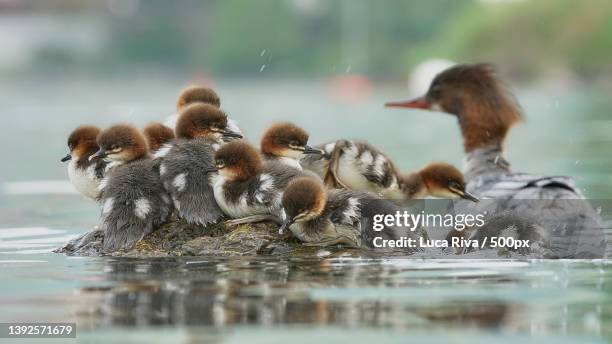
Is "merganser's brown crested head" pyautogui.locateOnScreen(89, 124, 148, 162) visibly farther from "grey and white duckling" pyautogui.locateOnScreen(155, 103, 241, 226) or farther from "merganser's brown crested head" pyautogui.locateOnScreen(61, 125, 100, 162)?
"merganser's brown crested head" pyautogui.locateOnScreen(61, 125, 100, 162)

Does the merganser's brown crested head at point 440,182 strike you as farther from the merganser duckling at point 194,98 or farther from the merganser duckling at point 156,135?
the merganser duckling at point 156,135

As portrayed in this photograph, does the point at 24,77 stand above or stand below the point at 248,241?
above

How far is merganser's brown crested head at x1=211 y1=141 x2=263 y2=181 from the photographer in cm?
500

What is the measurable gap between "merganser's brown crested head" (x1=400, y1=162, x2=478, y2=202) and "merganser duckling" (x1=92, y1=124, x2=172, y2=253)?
1160 millimetres

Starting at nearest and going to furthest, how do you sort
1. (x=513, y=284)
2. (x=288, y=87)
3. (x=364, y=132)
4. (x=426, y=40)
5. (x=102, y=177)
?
(x=513, y=284), (x=102, y=177), (x=364, y=132), (x=288, y=87), (x=426, y=40)

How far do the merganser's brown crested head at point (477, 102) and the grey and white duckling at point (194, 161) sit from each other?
176cm

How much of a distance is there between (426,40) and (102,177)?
34.6m

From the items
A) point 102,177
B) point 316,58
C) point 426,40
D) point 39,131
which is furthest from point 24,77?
point 102,177

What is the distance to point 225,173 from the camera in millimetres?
5020

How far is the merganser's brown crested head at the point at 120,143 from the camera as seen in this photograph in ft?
17.1

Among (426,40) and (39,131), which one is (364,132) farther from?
(426,40)

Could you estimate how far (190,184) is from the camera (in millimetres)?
5074

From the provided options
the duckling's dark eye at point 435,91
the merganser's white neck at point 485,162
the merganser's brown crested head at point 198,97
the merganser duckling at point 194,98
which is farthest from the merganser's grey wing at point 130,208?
the duckling's dark eye at point 435,91

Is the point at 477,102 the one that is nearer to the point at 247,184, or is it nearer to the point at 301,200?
the point at 247,184
